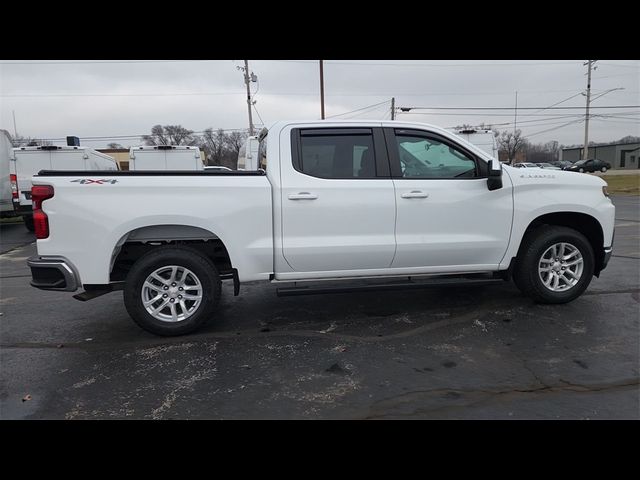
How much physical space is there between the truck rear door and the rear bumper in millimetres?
2014

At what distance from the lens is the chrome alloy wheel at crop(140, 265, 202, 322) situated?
4176 millimetres

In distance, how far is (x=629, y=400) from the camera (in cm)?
301

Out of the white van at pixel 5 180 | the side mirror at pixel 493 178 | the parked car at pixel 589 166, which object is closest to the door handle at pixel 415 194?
the side mirror at pixel 493 178

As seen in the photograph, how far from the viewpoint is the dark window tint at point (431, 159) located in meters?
4.60

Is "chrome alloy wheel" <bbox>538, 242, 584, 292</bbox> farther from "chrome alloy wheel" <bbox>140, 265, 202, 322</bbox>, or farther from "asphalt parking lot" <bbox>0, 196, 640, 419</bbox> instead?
"chrome alloy wheel" <bbox>140, 265, 202, 322</bbox>

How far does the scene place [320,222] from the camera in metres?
4.30

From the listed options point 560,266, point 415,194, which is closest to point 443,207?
point 415,194

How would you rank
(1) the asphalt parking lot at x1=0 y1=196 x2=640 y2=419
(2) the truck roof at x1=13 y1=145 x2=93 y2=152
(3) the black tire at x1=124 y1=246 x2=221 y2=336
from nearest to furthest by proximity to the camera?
(1) the asphalt parking lot at x1=0 y1=196 x2=640 y2=419
(3) the black tire at x1=124 y1=246 x2=221 y2=336
(2) the truck roof at x1=13 y1=145 x2=93 y2=152

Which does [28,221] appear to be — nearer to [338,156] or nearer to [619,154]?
[338,156]

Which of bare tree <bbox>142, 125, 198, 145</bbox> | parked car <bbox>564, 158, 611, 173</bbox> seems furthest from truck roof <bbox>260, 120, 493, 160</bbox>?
bare tree <bbox>142, 125, 198, 145</bbox>

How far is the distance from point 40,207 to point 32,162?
11296 mm

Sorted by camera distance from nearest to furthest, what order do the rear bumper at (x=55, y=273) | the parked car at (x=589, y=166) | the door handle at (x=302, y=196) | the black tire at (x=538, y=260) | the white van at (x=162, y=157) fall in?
the rear bumper at (x=55, y=273) → the door handle at (x=302, y=196) → the black tire at (x=538, y=260) → the white van at (x=162, y=157) → the parked car at (x=589, y=166)

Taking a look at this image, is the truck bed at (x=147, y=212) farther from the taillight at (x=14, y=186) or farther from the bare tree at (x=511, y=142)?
the bare tree at (x=511, y=142)

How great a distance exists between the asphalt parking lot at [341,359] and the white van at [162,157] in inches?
400
